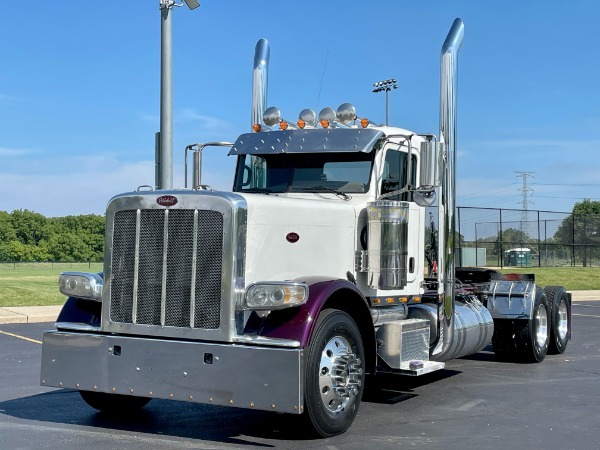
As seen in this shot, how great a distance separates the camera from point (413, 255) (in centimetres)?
855

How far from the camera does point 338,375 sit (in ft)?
22.0

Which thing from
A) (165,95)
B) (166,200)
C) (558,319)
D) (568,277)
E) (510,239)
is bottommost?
(558,319)

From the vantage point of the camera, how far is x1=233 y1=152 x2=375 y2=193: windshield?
327 inches

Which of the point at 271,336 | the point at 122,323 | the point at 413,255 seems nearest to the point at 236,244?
the point at 271,336

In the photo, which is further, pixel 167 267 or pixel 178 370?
pixel 167 267

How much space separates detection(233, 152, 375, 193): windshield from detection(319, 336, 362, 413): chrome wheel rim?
1.98 metres

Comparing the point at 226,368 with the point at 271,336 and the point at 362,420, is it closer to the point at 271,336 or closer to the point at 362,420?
the point at 271,336

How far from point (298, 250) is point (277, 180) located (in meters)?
1.65

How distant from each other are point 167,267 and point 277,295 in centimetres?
99

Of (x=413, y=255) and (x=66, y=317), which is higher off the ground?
(x=413, y=255)

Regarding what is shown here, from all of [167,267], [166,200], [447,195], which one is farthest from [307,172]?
[167,267]

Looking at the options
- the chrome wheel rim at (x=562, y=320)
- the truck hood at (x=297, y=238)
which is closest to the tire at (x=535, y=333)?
the chrome wheel rim at (x=562, y=320)

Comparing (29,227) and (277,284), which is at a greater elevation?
(29,227)

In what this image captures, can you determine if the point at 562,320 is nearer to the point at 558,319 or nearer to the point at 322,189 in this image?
the point at 558,319
